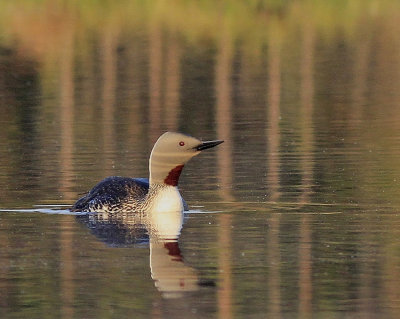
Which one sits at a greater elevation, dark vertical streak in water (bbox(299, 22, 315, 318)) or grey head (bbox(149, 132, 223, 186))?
grey head (bbox(149, 132, 223, 186))

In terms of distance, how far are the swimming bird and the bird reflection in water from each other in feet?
0.23

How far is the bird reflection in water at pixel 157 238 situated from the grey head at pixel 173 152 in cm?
32

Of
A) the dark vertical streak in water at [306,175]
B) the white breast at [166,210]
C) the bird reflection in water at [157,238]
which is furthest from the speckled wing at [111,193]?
the dark vertical streak in water at [306,175]

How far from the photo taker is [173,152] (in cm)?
1369

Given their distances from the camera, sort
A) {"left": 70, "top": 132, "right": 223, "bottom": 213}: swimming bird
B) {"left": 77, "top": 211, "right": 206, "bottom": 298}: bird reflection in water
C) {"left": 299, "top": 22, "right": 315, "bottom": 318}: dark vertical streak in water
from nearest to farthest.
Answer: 1. {"left": 299, "top": 22, "right": 315, "bottom": 318}: dark vertical streak in water
2. {"left": 77, "top": 211, "right": 206, "bottom": 298}: bird reflection in water
3. {"left": 70, "top": 132, "right": 223, "bottom": 213}: swimming bird

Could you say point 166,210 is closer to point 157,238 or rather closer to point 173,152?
point 173,152

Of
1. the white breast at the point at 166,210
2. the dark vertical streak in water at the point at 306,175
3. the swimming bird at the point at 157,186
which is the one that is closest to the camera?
the dark vertical streak in water at the point at 306,175

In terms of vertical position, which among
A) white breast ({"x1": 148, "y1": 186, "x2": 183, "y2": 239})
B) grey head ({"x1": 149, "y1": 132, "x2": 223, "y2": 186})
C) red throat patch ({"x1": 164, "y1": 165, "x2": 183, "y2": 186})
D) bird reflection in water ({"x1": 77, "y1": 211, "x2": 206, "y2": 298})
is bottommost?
bird reflection in water ({"x1": 77, "y1": 211, "x2": 206, "y2": 298})

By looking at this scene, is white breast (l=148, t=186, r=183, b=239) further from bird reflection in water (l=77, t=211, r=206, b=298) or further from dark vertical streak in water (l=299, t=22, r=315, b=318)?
dark vertical streak in water (l=299, t=22, r=315, b=318)

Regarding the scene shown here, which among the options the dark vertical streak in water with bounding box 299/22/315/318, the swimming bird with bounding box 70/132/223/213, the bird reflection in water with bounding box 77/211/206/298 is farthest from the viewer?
the swimming bird with bounding box 70/132/223/213

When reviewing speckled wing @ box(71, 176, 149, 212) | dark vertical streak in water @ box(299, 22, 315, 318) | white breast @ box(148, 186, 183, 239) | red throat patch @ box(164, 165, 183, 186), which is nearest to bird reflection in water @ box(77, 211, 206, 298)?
white breast @ box(148, 186, 183, 239)

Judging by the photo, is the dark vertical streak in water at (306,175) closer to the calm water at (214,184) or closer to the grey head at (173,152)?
the calm water at (214,184)

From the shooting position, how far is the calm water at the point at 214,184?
10.1m

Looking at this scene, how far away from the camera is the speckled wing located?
44.8 feet
